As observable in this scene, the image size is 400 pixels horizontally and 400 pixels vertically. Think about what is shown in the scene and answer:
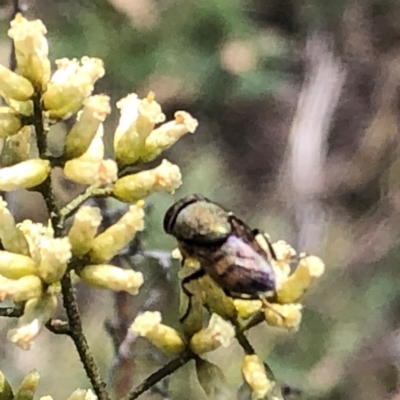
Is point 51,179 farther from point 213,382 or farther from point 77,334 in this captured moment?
point 213,382

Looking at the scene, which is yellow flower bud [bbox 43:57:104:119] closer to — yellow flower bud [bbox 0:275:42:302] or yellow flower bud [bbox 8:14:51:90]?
yellow flower bud [bbox 8:14:51:90]

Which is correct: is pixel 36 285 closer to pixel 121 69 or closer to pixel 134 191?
pixel 134 191

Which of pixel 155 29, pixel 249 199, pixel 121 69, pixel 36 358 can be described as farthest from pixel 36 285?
pixel 249 199

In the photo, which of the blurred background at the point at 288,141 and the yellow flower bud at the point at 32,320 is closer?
the yellow flower bud at the point at 32,320

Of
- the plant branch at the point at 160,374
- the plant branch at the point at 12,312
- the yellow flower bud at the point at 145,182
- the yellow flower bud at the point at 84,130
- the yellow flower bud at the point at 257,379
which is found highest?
the yellow flower bud at the point at 84,130

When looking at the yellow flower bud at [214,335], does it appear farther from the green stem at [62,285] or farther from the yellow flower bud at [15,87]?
the yellow flower bud at [15,87]

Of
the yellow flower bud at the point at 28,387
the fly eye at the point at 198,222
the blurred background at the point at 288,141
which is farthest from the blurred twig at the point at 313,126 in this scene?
the yellow flower bud at the point at 28,387

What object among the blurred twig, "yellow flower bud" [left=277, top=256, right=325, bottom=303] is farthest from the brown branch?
the blurred twig
